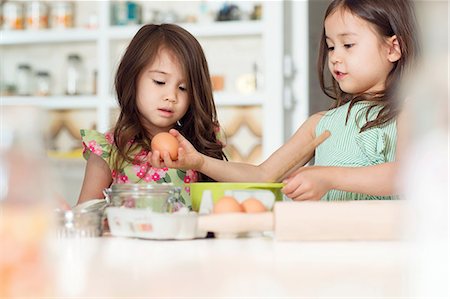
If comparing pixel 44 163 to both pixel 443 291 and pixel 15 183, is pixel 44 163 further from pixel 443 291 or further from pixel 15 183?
pixel 443 291

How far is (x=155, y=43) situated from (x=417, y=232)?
137 cm

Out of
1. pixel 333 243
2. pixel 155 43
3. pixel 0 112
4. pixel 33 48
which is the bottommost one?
pixel 333 243

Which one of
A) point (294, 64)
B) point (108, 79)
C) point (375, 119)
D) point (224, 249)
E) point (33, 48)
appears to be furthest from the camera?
point (33, 48)

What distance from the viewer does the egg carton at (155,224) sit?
84 centimetres

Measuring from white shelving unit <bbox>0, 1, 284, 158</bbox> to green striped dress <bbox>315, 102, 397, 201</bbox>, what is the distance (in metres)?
1.93

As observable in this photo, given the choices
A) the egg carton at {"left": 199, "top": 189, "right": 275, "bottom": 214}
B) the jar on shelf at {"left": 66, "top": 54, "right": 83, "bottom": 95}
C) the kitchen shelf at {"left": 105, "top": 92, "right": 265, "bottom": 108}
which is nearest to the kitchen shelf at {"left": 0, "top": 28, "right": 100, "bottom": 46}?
the jar on shelf at {"left": 66, "top": 54, "right": 83, "bottom": 95}

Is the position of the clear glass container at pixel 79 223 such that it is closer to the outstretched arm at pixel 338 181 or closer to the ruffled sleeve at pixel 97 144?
the outstretched arm at pixel 338 181

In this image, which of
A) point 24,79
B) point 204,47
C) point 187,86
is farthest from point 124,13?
point 187,86

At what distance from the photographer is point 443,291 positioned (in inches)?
16.1

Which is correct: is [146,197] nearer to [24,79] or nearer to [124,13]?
[124,13]

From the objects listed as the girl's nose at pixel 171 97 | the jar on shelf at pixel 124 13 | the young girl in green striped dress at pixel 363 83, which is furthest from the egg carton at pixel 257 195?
the jar on shelf at pixel 124 13

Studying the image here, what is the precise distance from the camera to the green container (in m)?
1.00

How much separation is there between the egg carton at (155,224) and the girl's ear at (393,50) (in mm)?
928

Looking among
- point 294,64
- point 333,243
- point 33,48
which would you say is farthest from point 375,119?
point 33,48
